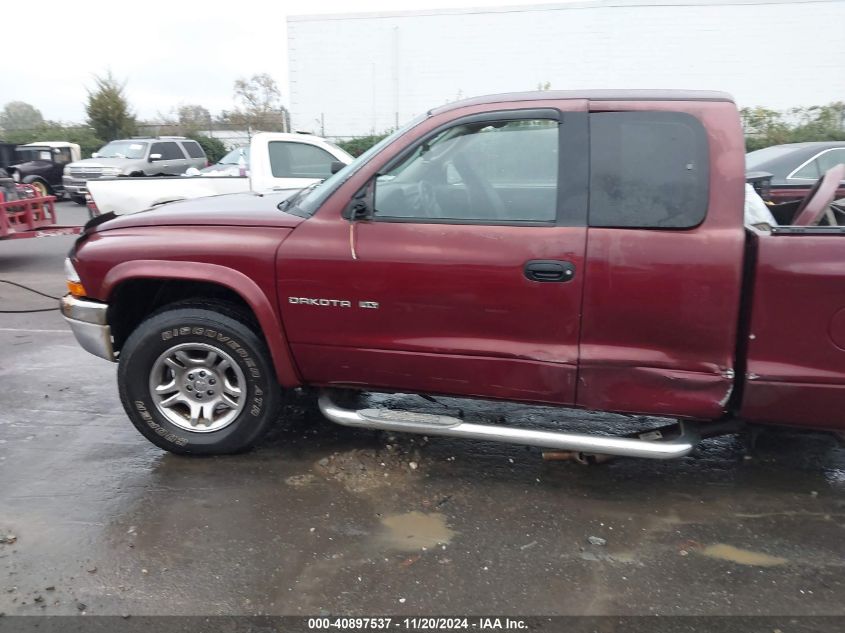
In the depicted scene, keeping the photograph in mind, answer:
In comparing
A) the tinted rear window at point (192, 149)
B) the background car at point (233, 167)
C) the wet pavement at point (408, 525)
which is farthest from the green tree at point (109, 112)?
the wet pavement at point (408, 525)

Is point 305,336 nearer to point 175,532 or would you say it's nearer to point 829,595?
point 175,532

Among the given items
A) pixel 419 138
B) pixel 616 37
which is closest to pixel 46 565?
pixel 419 138

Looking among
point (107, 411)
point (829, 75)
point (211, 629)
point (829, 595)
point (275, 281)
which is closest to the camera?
point (211, 629)

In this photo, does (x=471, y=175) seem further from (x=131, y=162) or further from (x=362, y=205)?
(x=131, y=162)

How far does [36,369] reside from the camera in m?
5.27

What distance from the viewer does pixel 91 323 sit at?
3.65 metres

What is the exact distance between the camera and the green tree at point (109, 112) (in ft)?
86.1

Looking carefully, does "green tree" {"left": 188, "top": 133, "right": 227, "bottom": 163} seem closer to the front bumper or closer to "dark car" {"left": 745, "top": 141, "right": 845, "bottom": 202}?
"dark car" {"left": 745, "top": 141, "right": 845, "bottom": 202}

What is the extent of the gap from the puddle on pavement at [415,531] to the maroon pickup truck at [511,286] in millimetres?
426

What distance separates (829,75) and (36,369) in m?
25.1

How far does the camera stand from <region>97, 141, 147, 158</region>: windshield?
1689 centimetres

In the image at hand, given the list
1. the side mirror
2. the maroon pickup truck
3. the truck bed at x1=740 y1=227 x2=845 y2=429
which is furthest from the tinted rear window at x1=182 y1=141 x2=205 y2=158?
the truck bed at x1=740 y1=227 x2=845 y2=429

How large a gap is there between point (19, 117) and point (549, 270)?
42.3m

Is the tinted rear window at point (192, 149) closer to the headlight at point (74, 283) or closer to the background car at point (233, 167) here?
the background car at point (233, 167)
